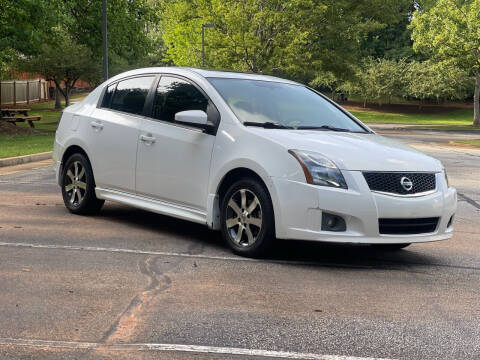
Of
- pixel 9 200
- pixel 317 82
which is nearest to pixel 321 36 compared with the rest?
pixel 317 82

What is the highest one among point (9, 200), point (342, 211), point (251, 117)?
point (251, 117)

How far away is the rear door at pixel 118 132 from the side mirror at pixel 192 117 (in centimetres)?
100

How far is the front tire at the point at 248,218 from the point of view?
23.3 ft

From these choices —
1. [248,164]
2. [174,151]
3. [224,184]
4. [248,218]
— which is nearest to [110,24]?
[174,151]

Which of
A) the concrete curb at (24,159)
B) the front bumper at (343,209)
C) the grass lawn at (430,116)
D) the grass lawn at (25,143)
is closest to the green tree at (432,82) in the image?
the grass lawn at (430,116)

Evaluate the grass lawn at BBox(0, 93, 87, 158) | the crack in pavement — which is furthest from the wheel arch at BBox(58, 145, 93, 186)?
the grass lawn at BBox(0, 93, 87, 158)

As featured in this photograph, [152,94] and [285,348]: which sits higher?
[152,94]

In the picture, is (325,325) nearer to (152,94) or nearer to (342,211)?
(342,211)

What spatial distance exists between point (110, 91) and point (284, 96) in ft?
7.36

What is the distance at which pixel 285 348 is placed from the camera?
4.67 metres

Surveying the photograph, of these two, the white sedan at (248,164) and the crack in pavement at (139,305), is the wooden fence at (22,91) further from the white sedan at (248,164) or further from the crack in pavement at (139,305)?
the crack in pavement at (139,305)

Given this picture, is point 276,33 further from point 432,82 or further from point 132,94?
point 132,94

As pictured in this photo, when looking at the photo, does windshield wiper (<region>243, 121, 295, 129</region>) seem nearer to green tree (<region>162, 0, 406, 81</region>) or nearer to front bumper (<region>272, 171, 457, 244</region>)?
front bumper (<region>272, 171, 457, 244</region>)

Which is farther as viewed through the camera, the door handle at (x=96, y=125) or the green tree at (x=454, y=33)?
the green tree at (x=454, y=33)
